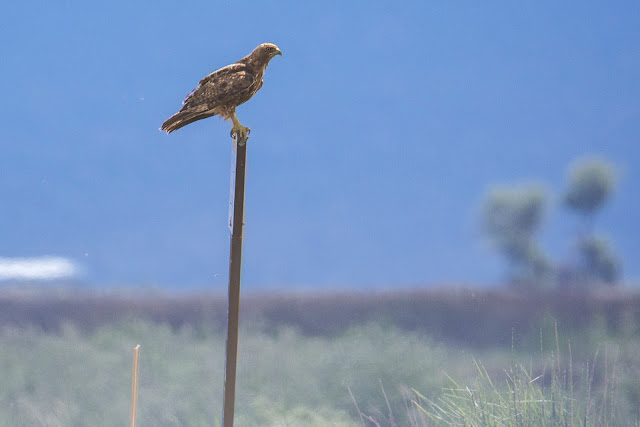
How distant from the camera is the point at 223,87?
222 centimetres

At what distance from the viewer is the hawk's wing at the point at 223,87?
7.29 ft

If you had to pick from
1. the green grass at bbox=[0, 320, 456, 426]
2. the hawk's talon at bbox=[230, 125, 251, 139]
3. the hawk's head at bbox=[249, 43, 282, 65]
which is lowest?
the green grass at bbox=[0, 320, 456, 426]

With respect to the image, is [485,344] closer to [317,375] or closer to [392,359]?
[392,359]

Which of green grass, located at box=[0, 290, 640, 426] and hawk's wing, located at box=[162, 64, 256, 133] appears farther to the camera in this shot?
green grass, located at box=[0, 290, 640, 426]

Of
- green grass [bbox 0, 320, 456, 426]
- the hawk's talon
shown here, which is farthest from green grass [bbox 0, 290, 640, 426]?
the hawk's talon

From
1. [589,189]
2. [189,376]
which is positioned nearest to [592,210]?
[589,189]

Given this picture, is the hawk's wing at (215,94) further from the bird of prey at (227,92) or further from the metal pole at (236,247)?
the metal pole at (236,247)

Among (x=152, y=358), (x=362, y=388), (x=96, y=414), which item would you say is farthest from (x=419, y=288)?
(x=96, y=414)

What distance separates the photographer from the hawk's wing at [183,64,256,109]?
2.22 m

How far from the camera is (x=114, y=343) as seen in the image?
13.0 ft

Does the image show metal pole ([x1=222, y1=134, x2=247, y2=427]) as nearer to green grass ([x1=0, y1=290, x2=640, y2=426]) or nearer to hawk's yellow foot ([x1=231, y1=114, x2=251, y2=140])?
hawk's yellow foot ([x1=231, y1=114, x2=251, y2=140])

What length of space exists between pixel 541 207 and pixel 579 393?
1173mm

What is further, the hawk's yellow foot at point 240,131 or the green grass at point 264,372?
the green grass at point 264,372

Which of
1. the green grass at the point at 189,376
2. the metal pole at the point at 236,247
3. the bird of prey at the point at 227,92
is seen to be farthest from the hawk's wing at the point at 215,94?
the green grass at the point at 189,376
